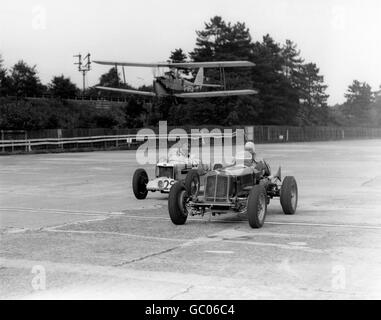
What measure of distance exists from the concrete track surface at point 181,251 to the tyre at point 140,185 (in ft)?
0.81

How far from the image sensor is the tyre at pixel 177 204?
1145 cm

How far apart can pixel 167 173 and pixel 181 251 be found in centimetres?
778

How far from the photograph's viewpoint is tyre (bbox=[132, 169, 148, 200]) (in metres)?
16.2

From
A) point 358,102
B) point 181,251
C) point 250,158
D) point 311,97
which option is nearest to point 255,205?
point 250,158

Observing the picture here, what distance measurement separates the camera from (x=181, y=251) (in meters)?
9.01

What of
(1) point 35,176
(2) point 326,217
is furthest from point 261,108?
(2) point 326,217

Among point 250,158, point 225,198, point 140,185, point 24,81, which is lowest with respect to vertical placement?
point 140,185

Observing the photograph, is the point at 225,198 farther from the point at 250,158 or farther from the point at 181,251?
the point at 181,251

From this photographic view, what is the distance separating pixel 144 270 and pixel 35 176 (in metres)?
16.9

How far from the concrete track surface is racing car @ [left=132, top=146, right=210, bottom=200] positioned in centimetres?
36

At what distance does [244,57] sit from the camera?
314 feet

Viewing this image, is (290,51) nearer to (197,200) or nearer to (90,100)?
(90,100)

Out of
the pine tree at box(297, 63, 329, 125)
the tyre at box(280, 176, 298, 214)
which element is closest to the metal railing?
the tyre at box(280, 176, 298, 214)

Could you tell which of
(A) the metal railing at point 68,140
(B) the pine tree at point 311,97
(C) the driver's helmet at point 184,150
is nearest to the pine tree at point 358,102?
(B) the pine tree at point 311,97
